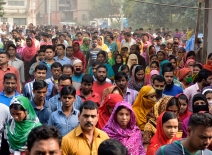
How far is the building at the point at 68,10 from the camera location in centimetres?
6688

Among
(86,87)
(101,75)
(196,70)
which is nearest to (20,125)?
(86,87)

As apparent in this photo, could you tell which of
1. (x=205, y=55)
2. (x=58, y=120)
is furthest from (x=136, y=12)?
(x=58, y=120)

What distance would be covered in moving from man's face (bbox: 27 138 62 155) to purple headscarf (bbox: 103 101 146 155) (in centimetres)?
198

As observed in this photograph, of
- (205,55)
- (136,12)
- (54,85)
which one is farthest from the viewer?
(136,12)

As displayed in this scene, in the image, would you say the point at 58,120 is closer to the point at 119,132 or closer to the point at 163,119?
the point at 119,132

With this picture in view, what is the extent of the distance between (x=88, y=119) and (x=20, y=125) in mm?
828

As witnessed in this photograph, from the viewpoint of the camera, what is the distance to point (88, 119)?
5215 mm

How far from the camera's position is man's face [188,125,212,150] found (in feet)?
12.9

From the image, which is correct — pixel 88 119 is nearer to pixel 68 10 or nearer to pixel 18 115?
pixel 18 115

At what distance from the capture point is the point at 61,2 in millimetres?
73500

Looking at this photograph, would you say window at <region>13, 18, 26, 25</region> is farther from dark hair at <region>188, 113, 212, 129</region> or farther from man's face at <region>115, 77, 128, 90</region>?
dark hair at <region>188, 113, 212, 129</region>

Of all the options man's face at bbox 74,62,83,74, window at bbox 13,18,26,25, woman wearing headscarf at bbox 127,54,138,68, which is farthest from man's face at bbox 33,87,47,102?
window at bbox 13,18,26,25

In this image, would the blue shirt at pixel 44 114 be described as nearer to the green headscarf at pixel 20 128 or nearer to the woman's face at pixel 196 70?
the green headscarf at pixel 20 128

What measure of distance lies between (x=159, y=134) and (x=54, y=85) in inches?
134
